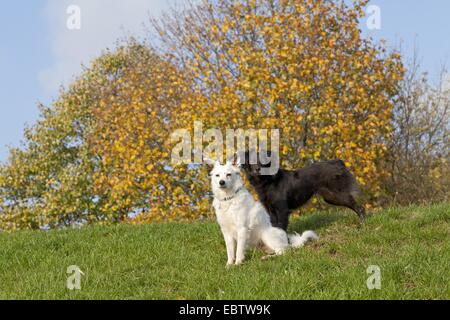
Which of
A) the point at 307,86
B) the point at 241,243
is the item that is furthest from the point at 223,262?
the point at 307,86

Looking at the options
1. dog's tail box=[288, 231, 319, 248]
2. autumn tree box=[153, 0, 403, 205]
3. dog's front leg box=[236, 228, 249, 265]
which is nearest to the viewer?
dog's front leg box=[236, 228, 249, 265]

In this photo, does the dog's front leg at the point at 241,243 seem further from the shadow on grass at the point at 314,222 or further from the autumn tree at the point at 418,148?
the autumn tree at the point at 418,148

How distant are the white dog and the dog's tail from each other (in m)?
0.25

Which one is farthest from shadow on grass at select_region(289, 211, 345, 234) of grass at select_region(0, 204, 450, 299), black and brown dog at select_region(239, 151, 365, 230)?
black and brown dog at select_region(239, 151, 365, 230)

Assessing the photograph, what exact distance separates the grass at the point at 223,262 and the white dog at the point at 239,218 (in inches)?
10.0

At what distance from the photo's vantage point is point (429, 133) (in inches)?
806

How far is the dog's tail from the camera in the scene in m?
9.34

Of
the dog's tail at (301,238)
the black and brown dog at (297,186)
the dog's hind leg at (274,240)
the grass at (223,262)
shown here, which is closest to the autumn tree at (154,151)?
the grass at (223,262)

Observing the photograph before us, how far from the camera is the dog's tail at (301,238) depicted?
9336 mm

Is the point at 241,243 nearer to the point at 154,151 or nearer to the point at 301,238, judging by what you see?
the point at 301,238

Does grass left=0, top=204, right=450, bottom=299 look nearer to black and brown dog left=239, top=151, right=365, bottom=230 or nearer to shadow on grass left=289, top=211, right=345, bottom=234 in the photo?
shadow on grass left=289, top=211, right=345, bottom=234

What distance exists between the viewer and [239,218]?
8641 millimetres

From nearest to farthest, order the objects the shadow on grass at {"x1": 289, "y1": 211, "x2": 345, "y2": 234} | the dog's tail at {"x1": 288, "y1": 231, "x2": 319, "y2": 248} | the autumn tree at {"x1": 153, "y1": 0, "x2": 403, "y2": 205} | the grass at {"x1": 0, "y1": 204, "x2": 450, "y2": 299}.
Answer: the grass at {"x1": 0, "y1": 204, "x2": 450, "y2": 299} → the dog's tail at {"x1": 288, "y1": 231, "x2": 319, "y2": 248} → the shadow on grass at {"x1": 289, "y1": 211, "x2": 345, "y2": 234} → the autumn tree at {"x1": 153, "y1": 0, "x2": 403, "y2": 205}
